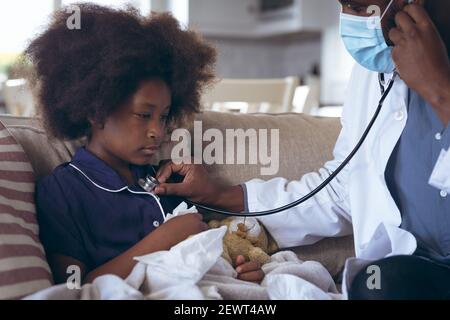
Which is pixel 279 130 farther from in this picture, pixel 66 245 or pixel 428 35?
pixel 66 245

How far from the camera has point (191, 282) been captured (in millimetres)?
1028

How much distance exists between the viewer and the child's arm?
111 cm

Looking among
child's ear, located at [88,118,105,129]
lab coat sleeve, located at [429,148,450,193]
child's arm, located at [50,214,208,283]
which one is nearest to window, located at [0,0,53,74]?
child's ear, located at [88,118,105,129]

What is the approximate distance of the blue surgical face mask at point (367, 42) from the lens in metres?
1.22

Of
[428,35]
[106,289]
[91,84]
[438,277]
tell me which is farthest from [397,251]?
[91,84]

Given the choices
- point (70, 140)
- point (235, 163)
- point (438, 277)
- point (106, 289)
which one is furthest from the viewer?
point (235, 163)

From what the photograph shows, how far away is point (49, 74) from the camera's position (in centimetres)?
128

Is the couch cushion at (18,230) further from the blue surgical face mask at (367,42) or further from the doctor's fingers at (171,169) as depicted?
the blue surgical face mask at (367,42)

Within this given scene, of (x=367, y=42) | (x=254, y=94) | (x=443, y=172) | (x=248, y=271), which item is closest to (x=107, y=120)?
(x=248, y=271)

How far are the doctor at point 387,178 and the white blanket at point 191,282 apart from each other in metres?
0.10

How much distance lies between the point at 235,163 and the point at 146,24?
1.17 feet

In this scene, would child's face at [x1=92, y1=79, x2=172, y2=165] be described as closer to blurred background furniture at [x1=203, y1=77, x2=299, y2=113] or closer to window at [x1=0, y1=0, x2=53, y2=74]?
blurred background furniture at [x1=203, y1=77, x2=299, y2=113]

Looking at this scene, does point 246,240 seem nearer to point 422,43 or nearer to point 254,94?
point 422,43

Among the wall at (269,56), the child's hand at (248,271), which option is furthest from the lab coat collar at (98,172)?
the wall at (269,56)
